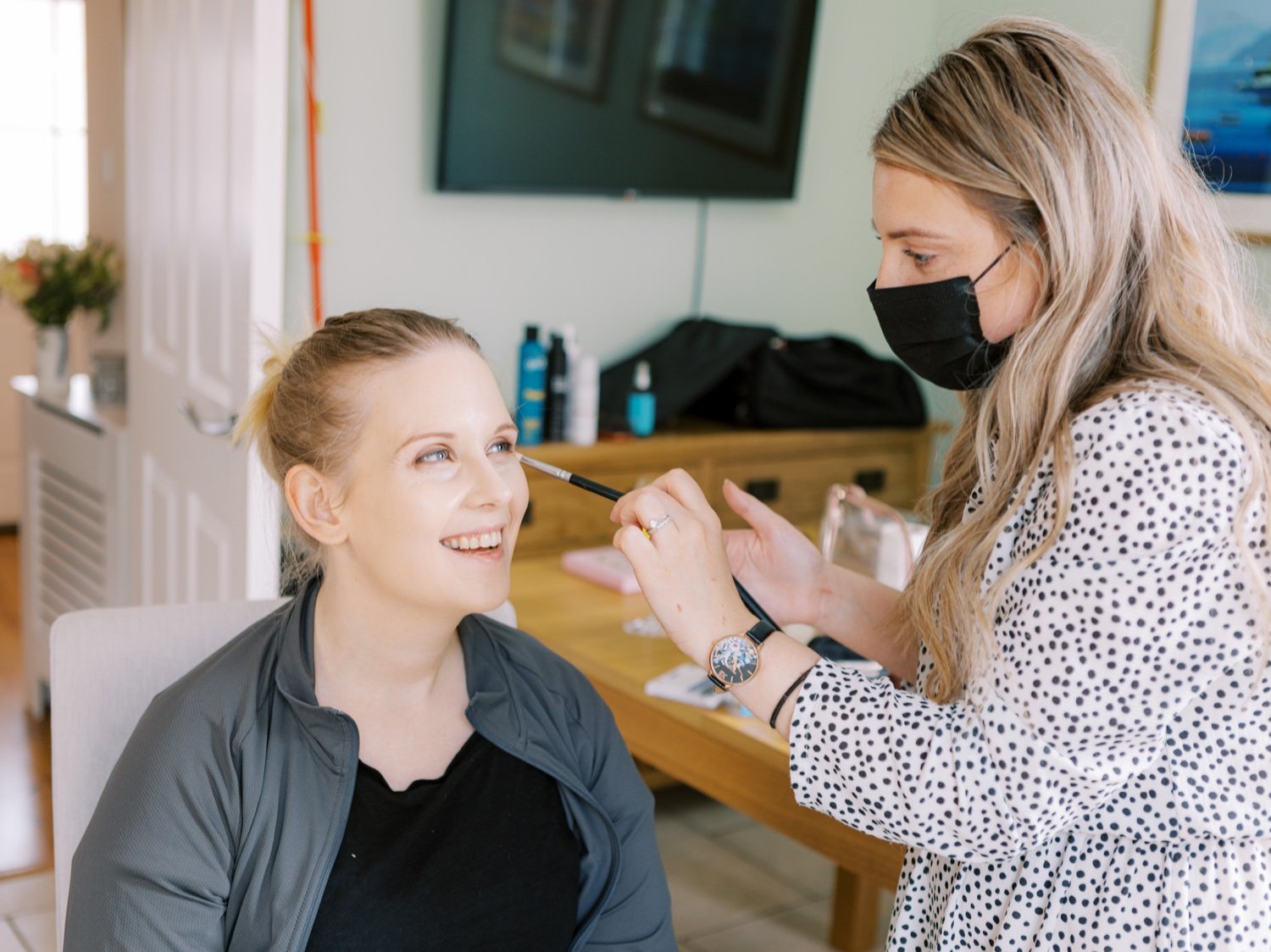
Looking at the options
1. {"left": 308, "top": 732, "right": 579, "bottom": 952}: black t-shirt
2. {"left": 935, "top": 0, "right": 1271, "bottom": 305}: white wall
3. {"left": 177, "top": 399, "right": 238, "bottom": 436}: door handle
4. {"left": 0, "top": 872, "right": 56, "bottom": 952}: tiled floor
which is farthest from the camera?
{"left": 935, "top": 0, "right": 1271, "bottom": 305}: white wall

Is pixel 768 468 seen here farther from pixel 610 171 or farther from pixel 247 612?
pixel 247 612

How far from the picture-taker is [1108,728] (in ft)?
3.03

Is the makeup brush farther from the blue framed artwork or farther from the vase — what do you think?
the vase

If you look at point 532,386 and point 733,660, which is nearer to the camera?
point 733,660

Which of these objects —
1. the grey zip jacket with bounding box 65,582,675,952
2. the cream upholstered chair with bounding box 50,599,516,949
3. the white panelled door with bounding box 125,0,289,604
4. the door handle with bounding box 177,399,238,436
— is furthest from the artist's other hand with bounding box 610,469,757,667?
the door handle with bounding box 177,399,238,436

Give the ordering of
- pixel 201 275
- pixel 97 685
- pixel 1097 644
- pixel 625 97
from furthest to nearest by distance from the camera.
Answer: pixel 625 97 < pixel 201 275 < pixel 97 685 < pixel 1097 644

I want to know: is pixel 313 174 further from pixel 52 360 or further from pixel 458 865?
pixel 458 865

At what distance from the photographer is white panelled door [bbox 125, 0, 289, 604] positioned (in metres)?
2.02

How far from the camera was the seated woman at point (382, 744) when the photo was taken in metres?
1.11

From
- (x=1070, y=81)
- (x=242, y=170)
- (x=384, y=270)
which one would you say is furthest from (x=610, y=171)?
(x=1070, y=81)

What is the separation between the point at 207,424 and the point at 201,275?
0.94 ft

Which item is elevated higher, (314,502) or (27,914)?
(314,502)

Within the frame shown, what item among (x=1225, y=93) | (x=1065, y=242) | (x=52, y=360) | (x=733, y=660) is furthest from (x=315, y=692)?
(x=52, y=360)

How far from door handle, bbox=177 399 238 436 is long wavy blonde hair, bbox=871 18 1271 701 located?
4.52 ft
